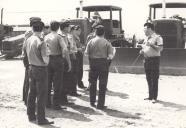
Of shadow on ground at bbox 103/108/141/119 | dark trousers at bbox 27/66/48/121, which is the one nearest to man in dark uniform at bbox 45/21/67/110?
shadow on ground at bbox 103/108/141/119

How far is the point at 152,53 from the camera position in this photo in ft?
34.4

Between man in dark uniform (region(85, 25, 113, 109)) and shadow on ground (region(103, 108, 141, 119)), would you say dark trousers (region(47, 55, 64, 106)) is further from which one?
shadow on ground (region(103, 108, 141, 119))

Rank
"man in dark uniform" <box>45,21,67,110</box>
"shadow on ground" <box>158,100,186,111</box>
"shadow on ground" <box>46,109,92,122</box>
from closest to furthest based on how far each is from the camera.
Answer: "shadow on ground" <box>46,109,92,122</box> → "man in dark uniform" <box>45,21,67,110</box> → "shadow on ground" <box>158,100,186,111</box>

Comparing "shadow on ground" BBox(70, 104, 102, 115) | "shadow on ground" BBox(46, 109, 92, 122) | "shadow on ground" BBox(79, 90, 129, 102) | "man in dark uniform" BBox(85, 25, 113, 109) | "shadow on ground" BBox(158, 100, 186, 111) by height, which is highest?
"man in dark uniform" BBox(85, 25, 113, 109)

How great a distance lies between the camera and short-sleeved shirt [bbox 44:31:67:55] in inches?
359

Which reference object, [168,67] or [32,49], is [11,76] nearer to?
[168,67]

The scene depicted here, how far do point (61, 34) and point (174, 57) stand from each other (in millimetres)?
6915

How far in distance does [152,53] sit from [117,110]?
6.11 feet

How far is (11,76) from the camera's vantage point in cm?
1562

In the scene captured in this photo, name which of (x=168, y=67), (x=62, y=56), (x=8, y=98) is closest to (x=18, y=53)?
(x=168, y=67)

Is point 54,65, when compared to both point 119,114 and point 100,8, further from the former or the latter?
point 100,8

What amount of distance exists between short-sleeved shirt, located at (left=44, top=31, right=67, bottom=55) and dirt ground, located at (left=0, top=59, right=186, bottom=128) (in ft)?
4.09

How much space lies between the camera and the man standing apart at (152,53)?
10438 mm

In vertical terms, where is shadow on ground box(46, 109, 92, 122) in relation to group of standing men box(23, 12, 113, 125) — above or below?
below
